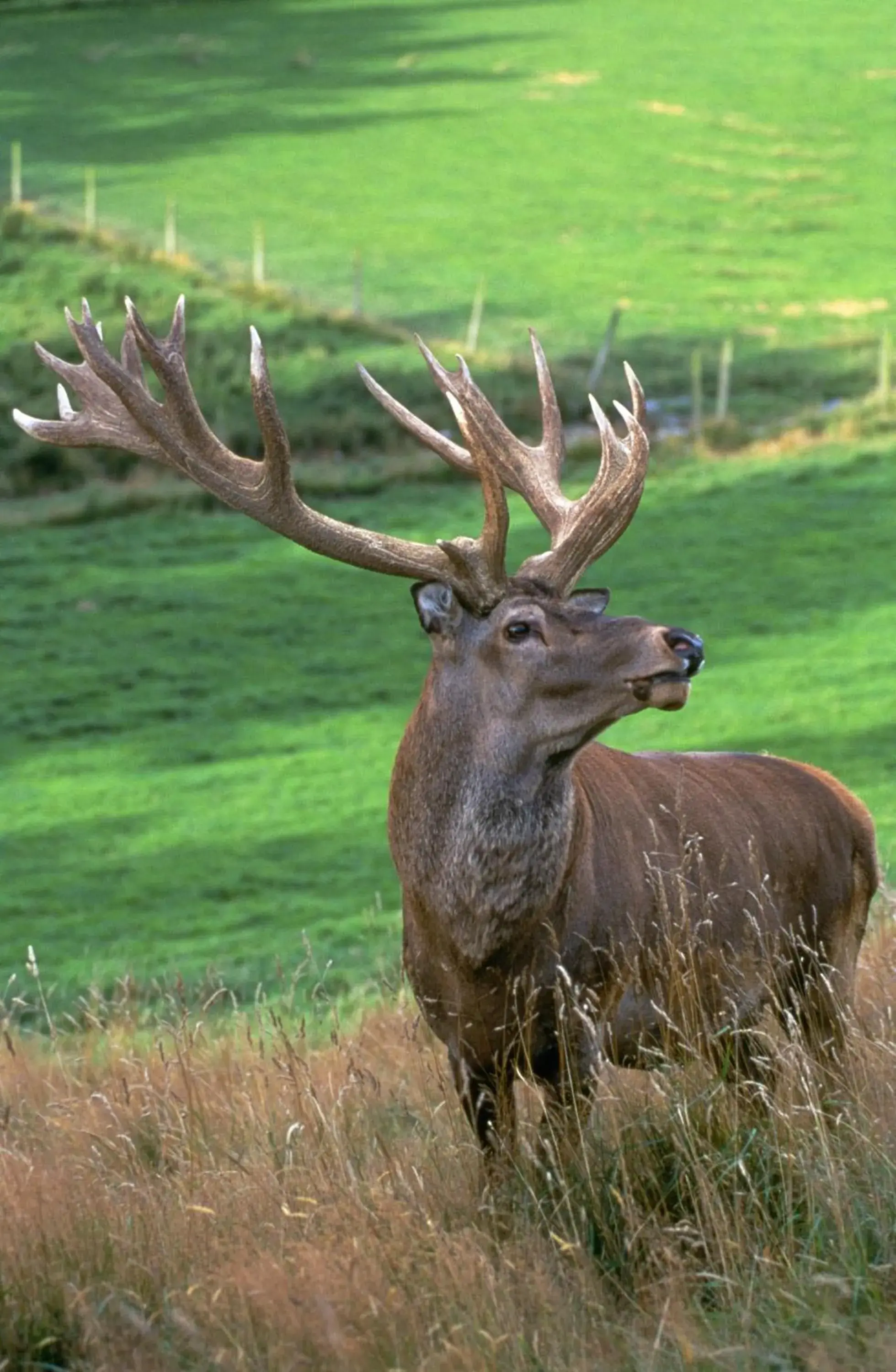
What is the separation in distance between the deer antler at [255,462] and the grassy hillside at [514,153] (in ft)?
83.1

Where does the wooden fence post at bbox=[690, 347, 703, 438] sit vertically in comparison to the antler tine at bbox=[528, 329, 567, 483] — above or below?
below

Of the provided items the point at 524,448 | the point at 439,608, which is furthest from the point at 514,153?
the point at 439,608

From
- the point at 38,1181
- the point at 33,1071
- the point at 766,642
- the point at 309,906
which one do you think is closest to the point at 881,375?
the point at 766,642

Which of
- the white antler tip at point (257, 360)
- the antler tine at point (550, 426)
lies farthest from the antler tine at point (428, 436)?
the white antler tip at point (257, 360)

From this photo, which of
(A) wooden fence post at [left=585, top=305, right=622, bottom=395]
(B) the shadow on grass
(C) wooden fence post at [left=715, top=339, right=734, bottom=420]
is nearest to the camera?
(C) wooden fence post at [left=715, top=339, right=734, bottom=420]

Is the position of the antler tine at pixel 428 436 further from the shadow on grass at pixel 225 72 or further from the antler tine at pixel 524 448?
the shadow on grass at pixel 225 72

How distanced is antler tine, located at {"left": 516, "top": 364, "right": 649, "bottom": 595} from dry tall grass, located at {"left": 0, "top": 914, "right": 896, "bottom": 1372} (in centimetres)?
138

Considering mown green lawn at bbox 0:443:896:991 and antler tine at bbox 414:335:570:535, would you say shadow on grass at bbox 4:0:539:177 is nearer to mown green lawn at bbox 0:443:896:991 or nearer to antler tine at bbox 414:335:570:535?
mown green lawn at bbox 0:443:896:991

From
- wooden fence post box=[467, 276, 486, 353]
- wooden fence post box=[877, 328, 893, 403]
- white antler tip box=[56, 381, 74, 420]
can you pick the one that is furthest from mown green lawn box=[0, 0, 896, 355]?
white antler tip box=[56, 381, 74, 420]

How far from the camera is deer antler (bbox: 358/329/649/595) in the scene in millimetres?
6000

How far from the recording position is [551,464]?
6660 millimetres

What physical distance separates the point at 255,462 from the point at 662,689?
1508 millimetres

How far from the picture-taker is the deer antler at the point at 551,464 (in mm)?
6000

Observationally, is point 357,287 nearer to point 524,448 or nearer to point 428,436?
point 428,436
